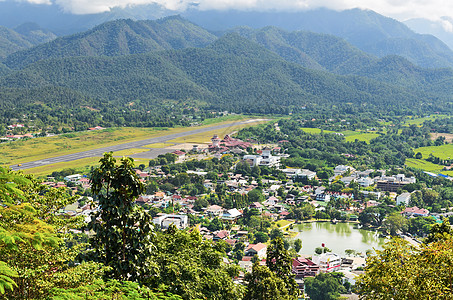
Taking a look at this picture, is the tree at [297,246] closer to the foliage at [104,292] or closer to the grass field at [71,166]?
the foliage at [104,292]

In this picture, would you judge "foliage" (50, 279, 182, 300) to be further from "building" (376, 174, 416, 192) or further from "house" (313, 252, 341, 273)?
"building" (376, 174, 416, 192)

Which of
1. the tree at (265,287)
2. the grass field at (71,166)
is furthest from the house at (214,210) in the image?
the tree at (265,287)

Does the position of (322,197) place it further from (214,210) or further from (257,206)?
(214,210)

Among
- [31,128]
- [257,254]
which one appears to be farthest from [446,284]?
[31,128]

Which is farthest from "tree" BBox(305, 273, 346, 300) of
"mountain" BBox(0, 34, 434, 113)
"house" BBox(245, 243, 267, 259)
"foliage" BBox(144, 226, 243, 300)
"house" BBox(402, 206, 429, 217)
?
"mountain" BBox(0, 34, 434, 113)

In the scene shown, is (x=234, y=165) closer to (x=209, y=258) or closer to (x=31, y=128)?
(x=31, y=128)
